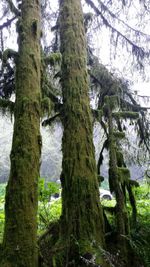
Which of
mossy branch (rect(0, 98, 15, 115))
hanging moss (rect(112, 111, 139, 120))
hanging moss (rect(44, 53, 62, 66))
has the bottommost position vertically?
hanging moss (rect(112, 111, 139, 120))

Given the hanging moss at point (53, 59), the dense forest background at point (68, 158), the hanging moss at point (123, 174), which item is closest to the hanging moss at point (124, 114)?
the dense forest background at point (68, 158)

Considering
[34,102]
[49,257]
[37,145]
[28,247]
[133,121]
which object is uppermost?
[133,121]

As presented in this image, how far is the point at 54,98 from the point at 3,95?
90 centimetres

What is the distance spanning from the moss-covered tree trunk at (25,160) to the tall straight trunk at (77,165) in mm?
556

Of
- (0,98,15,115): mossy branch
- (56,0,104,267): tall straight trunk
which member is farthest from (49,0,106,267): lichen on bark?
(0,98,15,115): mossy branch

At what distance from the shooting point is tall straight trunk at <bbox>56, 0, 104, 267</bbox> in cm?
342

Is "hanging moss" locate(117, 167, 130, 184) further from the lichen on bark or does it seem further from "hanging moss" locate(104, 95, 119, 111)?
"hanging moss" locate(104, 95, 119, 111)

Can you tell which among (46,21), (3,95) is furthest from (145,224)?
(46,21)

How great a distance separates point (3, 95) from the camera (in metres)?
5.20

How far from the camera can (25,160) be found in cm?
306

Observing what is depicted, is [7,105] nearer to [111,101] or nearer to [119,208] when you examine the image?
[111,101]

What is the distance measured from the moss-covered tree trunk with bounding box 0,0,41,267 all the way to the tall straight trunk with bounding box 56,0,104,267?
56cm

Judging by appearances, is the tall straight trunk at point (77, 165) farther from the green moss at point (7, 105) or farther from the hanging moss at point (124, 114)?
the green moss at point (7, 105)

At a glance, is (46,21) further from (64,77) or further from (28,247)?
(28,247)
